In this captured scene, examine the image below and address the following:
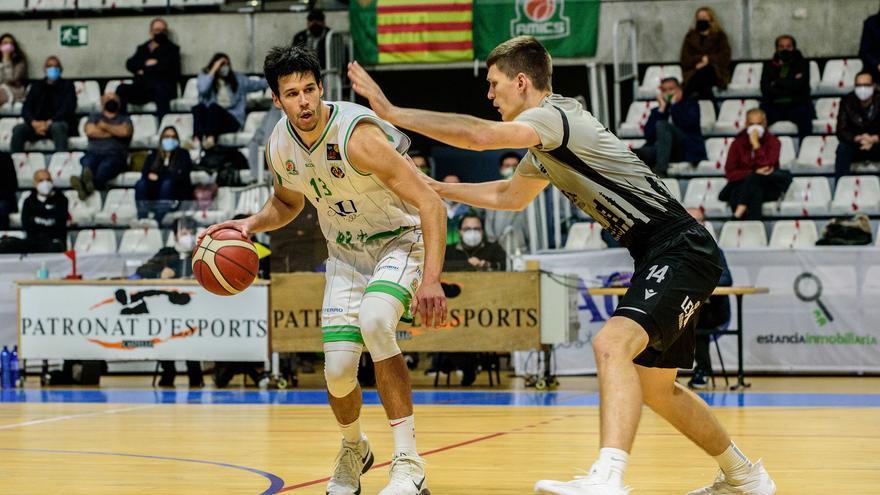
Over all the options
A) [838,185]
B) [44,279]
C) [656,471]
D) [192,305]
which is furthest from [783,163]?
[656,471]

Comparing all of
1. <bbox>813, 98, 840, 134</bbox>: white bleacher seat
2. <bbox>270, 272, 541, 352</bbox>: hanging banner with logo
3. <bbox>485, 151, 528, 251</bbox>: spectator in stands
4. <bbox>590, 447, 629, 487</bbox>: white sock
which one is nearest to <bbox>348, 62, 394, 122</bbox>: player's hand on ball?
<bbox>590, 447, 629, 487</bbox>: white sock

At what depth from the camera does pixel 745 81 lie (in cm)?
1714

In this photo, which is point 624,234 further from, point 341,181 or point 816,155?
point 816,155

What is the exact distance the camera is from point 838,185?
15.3m

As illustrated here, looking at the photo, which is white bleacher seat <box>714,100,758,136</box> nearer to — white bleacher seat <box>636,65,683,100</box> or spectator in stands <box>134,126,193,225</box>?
white bleacher seat <box>636,65,683,100</box>

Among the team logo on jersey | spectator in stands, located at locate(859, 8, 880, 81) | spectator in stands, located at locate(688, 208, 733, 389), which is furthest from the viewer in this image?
spectator in stands, located at locate(859, 8, 880, 81)

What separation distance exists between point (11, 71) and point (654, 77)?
9851 mm

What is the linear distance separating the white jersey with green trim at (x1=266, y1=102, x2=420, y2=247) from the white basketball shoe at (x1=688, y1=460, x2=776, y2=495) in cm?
174

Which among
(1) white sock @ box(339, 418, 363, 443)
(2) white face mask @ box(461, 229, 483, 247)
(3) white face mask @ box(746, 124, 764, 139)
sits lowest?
(1) white sock @ box(339, 418, 363, 443)

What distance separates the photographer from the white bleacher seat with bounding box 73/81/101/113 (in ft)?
62.4

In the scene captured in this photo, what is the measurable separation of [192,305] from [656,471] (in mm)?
7355

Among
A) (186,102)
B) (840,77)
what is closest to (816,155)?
(840,77)

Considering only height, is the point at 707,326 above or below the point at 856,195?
below

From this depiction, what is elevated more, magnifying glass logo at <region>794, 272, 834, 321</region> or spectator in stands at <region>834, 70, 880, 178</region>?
spectator in stands at <region>834, 70, 880, 178</region>
